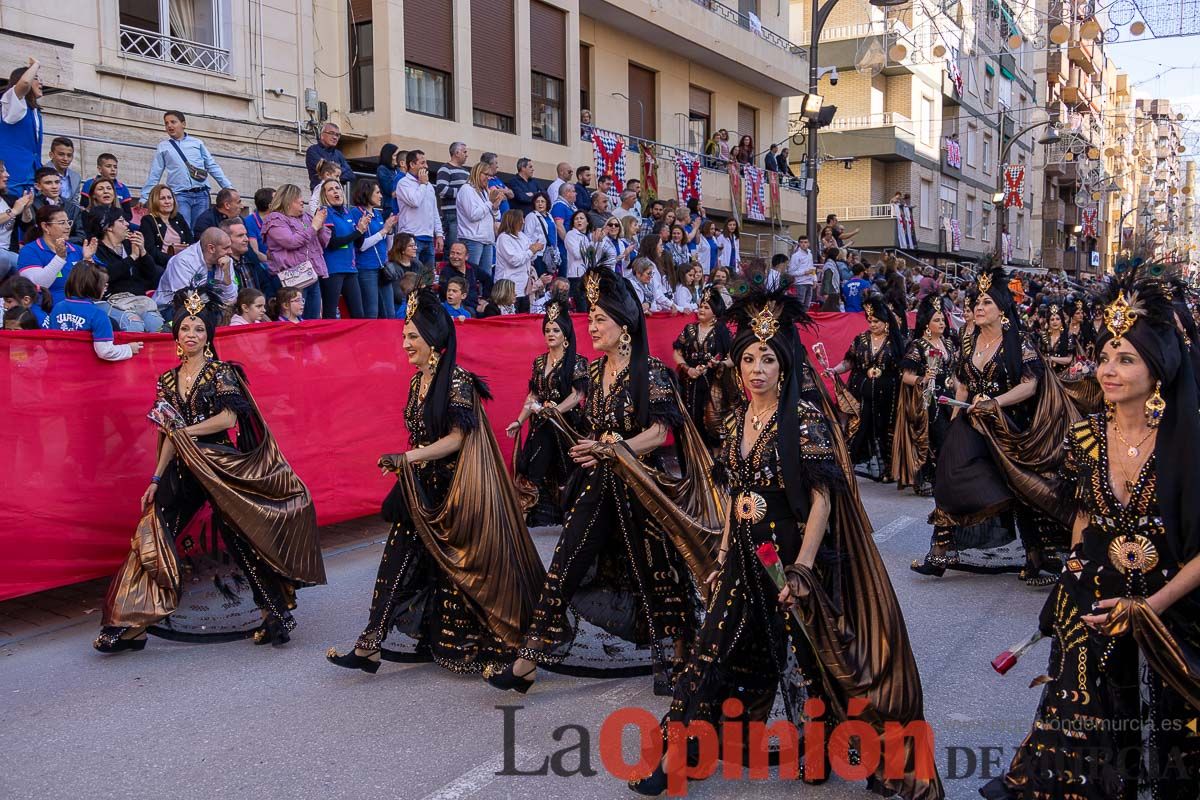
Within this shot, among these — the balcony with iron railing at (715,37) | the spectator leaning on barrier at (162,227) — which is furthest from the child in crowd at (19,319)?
the balcony with iron railing at (715,37)

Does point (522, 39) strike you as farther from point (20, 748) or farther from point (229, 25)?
point (20, 748)

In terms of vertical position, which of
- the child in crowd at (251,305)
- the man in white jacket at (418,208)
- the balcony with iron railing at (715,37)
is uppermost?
the balcony with iron railing at (715,37)

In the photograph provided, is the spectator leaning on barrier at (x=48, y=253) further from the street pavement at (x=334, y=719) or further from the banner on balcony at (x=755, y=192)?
the banner on balcony at (x=755, y=192)

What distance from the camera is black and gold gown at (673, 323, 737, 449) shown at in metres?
11.0

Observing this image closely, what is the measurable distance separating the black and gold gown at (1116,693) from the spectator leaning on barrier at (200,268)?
713 centimetres

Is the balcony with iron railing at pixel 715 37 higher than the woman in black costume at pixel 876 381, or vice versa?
the balcony with iron railing at pixel 715 37

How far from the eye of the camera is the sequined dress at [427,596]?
5297 millimetres

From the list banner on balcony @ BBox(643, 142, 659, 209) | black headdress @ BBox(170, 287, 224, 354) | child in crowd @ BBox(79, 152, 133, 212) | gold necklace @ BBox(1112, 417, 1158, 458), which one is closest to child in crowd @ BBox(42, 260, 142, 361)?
black headdress @ BBox(170, 287, 224, 354)

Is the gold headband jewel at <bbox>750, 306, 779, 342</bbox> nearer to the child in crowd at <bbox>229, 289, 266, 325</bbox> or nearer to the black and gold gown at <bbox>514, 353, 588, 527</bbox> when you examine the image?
the black and gold gown at <bbox>514, 353, 588, 527</bbox>

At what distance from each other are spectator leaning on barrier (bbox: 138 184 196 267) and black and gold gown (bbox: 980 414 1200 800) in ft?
26.1

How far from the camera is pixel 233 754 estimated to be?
4383mm

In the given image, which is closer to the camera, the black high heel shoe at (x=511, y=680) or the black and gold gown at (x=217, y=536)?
the black high heel shoe at (x=511, y=680)

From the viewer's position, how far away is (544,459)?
28.7ft

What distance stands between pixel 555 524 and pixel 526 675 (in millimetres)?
4143
